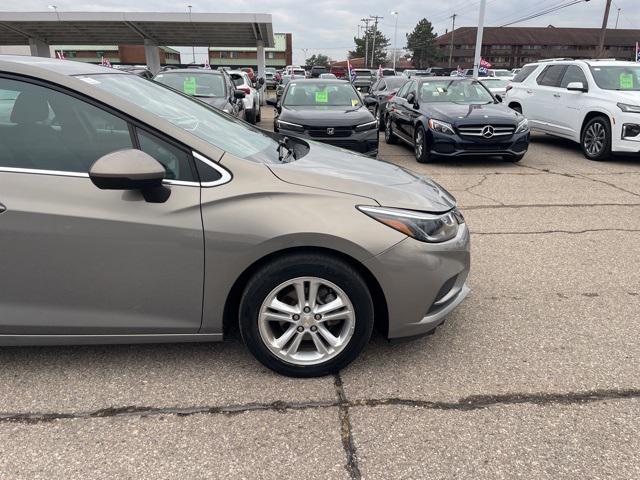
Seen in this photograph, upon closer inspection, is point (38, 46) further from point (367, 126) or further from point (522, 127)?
point (522, 127)

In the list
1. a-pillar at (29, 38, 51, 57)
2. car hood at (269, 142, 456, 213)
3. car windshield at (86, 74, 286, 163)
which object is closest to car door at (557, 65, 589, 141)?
car hood at (269, 142, 456, 213)

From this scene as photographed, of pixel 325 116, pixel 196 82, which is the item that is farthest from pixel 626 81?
pixel 196 82

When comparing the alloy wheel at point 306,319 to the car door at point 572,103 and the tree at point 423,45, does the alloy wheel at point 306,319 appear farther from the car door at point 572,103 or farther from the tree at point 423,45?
the tree at point 423,45

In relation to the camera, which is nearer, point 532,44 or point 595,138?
point 595,138

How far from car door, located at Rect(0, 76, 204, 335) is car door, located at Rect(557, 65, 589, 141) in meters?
9.53

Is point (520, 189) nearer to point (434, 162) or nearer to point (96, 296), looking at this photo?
point (434, 162)

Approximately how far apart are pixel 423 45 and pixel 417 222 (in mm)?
95415

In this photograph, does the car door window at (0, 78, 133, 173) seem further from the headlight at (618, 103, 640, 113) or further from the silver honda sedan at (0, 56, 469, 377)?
the headlight at (618, 103, 640, 113)

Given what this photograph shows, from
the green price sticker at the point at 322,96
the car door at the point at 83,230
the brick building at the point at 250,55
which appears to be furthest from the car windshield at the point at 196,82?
the brick building at the point at 250,55

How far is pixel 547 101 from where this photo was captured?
431 inches

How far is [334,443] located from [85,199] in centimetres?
167

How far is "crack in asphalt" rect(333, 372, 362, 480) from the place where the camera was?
2178 millimetres

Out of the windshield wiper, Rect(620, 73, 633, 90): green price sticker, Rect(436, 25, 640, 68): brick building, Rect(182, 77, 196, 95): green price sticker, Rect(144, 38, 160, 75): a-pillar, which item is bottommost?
the windshield wiper

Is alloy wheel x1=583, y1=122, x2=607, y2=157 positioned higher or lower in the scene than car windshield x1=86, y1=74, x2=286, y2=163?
lower
